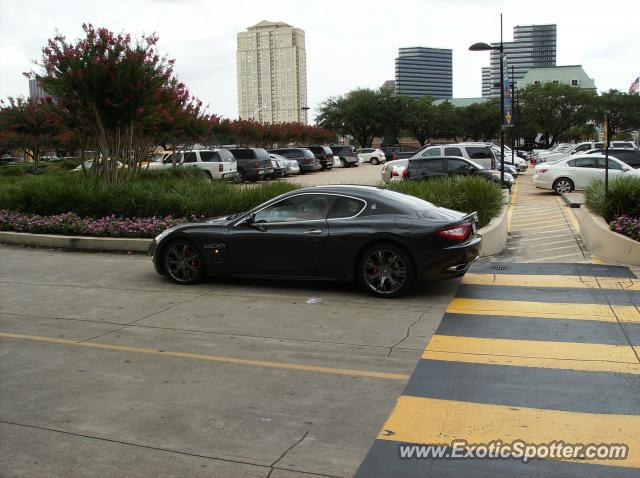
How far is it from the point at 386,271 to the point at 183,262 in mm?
3070

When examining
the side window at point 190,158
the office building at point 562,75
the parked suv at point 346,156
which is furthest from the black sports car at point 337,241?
the office building at point 562,75

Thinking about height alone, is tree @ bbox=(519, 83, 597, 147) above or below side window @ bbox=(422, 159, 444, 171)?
above

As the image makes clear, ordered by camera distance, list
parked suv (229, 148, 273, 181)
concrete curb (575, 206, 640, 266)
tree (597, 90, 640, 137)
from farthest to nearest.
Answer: tree (597, 90, 640, 137) < parked suv (229, 148, 273, 181) < concrete curb (575, 206, 640, 266)

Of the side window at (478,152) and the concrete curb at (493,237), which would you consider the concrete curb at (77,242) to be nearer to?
the concrete curb at (493,237)

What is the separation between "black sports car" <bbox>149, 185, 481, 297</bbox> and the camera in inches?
322

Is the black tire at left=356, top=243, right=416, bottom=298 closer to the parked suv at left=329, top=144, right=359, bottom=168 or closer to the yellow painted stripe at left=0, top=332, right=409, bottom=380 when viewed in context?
the yellow painted stripe at left=0, top=332, right=409, bottom=380

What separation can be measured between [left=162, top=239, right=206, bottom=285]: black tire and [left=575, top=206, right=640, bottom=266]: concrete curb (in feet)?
21.2

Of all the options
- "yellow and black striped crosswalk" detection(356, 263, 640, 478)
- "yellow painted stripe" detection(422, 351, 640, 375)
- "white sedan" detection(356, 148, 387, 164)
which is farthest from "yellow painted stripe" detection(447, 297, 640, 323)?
"white sedan" detection(356, 148, 387, 164)

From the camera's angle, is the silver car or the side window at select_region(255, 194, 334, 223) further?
the silver car

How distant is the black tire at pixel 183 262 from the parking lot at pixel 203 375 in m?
0.20

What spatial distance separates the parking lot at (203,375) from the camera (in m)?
4.16

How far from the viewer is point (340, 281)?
8.74 m

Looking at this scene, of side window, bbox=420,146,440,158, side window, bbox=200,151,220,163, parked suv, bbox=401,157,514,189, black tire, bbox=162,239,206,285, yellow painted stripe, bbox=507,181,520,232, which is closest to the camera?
black tire, bbox=162,239,206,285

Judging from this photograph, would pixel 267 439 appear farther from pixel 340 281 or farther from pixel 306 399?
pixel 340 281
